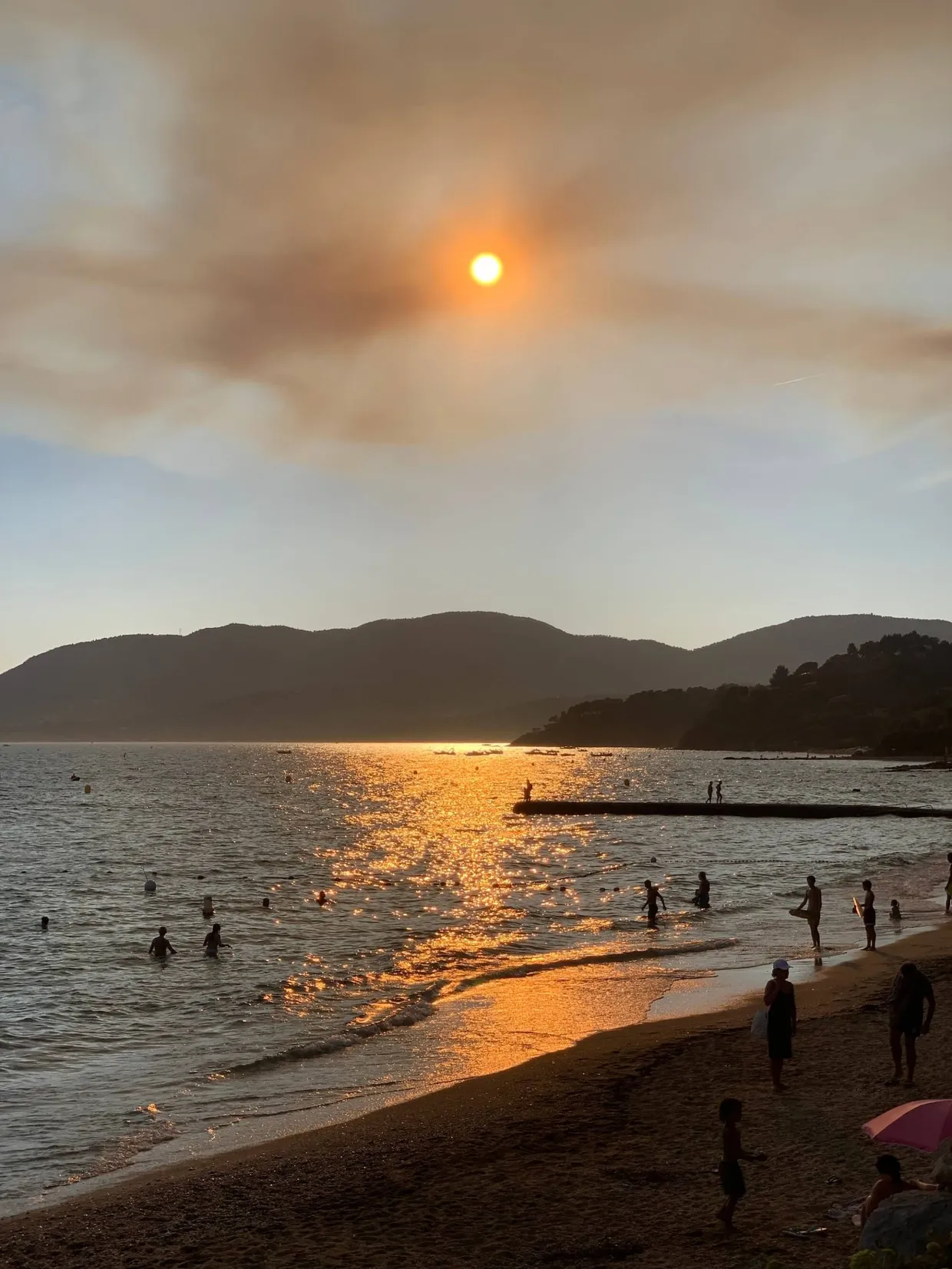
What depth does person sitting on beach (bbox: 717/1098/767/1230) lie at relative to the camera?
9922 millimetres

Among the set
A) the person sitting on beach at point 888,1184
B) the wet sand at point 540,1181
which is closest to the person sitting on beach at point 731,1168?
the wet sand at point 540,1181

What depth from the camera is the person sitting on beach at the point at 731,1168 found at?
9.92 meters

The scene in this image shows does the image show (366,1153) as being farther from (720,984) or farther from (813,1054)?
(720,984)

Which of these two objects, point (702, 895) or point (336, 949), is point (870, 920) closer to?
point (702, 895)

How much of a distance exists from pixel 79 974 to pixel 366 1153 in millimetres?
17232

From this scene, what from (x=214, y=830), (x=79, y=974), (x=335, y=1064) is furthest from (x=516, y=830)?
(x=335, y=1064)

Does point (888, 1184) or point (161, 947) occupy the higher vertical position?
point (888, 1184)

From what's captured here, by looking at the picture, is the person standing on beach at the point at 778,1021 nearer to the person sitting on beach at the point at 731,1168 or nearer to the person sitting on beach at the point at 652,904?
the person sitting on beach at the point at 731,1168

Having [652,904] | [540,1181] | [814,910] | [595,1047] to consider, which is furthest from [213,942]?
[540,1181]

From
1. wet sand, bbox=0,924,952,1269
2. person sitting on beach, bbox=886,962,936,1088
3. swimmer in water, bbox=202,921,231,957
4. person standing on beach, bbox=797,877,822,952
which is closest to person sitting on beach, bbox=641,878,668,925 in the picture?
person standing on beach, bbox=797,877,822,952

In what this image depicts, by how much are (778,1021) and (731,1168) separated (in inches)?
187

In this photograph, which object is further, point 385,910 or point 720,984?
point 385,910

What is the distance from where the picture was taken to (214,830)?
77562mm

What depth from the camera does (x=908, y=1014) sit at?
13836 millimetres
